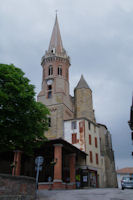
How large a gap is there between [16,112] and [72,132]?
20860 millimetres

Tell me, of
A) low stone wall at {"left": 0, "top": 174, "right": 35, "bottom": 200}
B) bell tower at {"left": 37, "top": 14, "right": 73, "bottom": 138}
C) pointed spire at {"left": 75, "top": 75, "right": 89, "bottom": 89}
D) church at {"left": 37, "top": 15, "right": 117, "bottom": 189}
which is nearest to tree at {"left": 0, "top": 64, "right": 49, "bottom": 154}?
low stone wall at {"left": 0, "top": 174, "right": 35, "bottom": 200}

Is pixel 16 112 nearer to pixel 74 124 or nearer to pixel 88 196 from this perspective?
pixel 88 196

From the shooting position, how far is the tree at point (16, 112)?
1551cm

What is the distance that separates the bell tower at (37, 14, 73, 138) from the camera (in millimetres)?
37906

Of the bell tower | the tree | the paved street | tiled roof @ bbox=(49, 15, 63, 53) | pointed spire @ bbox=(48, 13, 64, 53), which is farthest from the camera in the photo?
tiled roof @ bbox=(49, 15, 63, 53)

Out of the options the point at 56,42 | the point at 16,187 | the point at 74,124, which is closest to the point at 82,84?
the point at 74,124

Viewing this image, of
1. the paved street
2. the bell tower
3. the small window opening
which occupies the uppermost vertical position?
the bell tower

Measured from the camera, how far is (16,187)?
400 inches

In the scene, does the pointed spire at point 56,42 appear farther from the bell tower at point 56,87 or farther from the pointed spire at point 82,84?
the pointed spire at point 82,84

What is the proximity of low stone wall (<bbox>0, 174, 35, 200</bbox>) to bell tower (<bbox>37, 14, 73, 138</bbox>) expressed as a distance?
81.0ft

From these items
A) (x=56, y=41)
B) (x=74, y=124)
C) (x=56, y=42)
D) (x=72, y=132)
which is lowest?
(x=72, y=132)

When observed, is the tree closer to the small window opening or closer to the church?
the church

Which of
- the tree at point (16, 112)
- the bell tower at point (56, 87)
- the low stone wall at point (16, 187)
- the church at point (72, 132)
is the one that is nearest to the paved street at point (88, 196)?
the low stone wall at point (16, 187)

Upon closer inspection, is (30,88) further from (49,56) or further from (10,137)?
(49,56)
